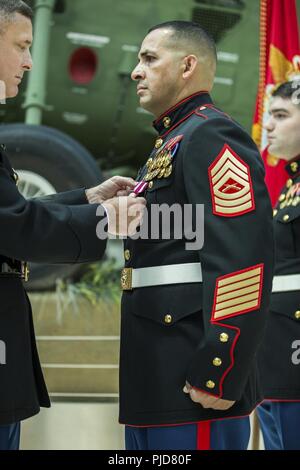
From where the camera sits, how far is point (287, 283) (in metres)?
2.14

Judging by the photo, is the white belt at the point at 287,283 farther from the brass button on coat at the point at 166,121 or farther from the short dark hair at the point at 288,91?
the brass button on coat at the point at 166,121

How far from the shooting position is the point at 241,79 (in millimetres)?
4566

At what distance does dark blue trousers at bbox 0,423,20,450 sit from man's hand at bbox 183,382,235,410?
0.35 meters

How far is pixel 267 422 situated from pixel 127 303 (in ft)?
2.80

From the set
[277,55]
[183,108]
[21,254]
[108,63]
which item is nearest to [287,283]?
[183,108]

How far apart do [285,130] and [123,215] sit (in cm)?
99

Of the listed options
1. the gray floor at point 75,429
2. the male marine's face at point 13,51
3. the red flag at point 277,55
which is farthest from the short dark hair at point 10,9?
the gray floor at point 75,429

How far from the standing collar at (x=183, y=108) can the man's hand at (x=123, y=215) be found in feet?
0.82

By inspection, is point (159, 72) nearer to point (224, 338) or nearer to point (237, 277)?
point (237, 277)

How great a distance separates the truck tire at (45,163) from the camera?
358cm

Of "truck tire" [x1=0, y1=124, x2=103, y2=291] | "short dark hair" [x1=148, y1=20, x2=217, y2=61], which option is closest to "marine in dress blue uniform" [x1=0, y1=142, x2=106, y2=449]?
"short dark hair" [x1=148, y1=20, x2=217, y2=61]

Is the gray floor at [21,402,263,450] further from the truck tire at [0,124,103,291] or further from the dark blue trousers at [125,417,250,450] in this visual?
the dark blue trousers at [125,417,250,450]
